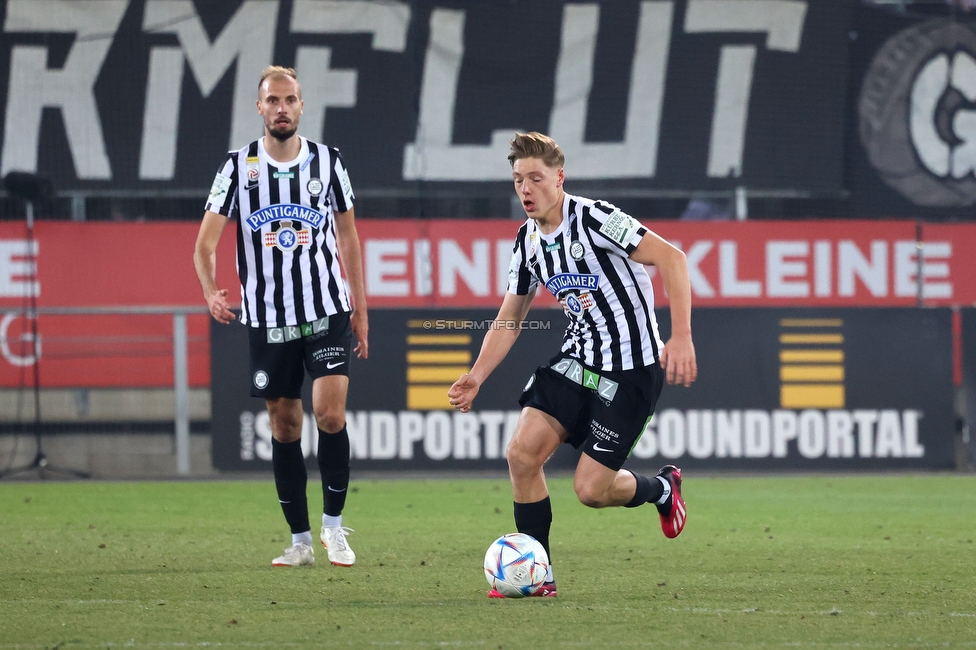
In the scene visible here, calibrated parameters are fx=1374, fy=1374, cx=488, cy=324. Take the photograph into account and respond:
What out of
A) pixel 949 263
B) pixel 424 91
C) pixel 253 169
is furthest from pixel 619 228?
pixel 949 263

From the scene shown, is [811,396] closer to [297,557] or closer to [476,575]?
[476,575]

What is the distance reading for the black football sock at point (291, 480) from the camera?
5891 mm

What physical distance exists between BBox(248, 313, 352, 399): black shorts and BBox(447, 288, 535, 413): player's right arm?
804mm

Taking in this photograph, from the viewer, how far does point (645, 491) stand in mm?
5488

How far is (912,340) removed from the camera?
1031 centimetres

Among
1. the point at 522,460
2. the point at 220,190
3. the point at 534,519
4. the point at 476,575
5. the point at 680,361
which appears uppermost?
the point at 220,190

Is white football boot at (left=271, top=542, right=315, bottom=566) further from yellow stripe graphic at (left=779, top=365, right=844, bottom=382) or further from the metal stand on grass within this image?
yellow stripe graphic at (left=779, top=365, right=844, bottom=382)

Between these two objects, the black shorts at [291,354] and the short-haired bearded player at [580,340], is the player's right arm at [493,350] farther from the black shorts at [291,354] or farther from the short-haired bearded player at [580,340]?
the black shorts at [291,354]

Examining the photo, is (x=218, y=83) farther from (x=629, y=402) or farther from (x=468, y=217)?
(x=629, y=402)

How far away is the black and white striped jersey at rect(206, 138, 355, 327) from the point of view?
578cm

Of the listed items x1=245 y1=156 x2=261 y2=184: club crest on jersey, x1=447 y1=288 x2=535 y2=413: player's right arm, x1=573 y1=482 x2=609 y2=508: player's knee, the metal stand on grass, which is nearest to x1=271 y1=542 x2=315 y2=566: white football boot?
x1=447 y1=288 x2=535 y2=413: player's right arm

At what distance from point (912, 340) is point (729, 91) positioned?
2.84 meters

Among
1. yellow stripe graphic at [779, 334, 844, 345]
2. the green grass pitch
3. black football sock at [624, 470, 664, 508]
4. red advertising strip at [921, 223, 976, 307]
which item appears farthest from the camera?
red advertising strip at [921, 223, 976, 307]

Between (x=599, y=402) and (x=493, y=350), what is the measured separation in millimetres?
446
